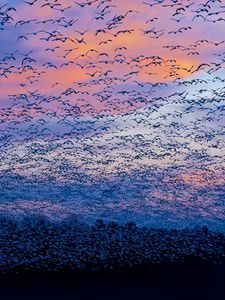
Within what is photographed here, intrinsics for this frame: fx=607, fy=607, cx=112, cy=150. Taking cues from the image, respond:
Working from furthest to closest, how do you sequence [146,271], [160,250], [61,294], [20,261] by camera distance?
[160,250], [146,271], [20,261], [61,294]

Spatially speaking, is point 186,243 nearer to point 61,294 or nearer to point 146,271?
point 146,271

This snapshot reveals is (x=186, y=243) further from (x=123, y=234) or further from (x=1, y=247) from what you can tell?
(x=1, y=247)

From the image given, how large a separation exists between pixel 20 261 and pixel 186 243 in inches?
703

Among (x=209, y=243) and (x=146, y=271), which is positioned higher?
(x=209, y=243)

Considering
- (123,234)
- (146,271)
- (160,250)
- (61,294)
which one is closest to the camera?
(61,294)

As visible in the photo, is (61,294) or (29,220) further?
(29,220)

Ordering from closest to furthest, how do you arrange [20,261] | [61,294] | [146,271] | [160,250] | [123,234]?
[61,294] < [20,261] < [146,271] < [160,250] < [123,234]

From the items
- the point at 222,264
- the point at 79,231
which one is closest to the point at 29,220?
the point at 79,231

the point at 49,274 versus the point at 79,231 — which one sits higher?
the point at 79,231

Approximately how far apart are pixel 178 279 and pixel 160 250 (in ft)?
24.3

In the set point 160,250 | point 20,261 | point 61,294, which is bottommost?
point 61,294

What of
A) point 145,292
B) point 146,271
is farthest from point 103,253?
point 145,292

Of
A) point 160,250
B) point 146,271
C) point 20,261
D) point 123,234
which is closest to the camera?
point 20,261

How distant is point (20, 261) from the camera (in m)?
43.5
